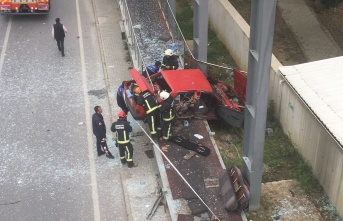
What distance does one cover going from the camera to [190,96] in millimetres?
12703

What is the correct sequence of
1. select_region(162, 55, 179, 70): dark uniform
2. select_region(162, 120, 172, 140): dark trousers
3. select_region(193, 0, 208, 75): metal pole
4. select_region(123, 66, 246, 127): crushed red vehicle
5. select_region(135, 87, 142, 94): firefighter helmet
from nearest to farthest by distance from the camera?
select_region(162, 120, 172, 140): dark trousers
select_region(135, 87, 142, 94): firefighter helmet
select_region(123, 66, 246, 127): crushed red vehicle
select_region(193, 0, 208, 75): metal pole
select_region(162, 55, 179, 70): dark uniform

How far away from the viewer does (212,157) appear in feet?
37.8

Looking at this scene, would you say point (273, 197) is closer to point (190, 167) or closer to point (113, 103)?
point (190, 167)

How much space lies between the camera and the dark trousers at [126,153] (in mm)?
11602

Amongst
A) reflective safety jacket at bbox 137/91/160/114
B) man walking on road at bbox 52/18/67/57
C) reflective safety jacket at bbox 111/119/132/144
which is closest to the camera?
reflective safety jacket at bbox 111/119/132/144

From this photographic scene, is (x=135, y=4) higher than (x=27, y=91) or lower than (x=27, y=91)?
higher

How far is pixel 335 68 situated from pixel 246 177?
4001mm

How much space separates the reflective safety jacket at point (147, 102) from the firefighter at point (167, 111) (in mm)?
205

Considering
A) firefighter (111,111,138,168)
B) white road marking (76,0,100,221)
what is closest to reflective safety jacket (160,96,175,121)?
firefighter (111,111,138,168)

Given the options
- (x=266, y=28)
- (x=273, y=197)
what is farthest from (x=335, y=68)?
(x=266, y=28)

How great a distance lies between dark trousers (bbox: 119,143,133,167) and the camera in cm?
1160

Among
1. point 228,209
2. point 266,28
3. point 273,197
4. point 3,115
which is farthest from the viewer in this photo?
point 3,115

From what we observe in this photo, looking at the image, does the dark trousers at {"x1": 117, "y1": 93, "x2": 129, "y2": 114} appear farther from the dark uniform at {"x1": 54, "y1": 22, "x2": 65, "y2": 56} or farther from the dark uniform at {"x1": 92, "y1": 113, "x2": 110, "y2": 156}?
the dark uniform at {"x1": 54, "y1": 22, "x2": 65, "y2": 56}

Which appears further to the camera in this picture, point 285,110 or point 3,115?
point 3,115
